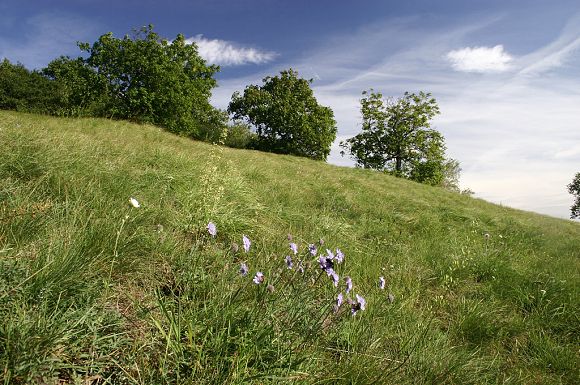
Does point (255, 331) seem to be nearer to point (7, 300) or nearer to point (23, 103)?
point (7, 300)

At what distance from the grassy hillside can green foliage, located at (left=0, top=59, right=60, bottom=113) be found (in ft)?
102

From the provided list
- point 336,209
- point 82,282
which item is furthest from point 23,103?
point 82,282

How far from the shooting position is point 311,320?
2191mm

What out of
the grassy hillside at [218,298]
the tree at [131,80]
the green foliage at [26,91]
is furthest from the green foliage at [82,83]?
the grassy hillside at [218,298]

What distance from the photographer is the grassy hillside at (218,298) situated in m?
1.67

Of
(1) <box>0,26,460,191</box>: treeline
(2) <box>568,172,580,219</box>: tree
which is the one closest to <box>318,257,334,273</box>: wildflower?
(1) <box>0,26,460,191</box>: treeline

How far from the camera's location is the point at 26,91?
28.9 meters

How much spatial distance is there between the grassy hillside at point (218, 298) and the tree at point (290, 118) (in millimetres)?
33068

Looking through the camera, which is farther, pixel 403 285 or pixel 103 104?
pixel 103 104

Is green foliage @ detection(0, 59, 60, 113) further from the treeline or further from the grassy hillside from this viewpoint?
the grassy hillside

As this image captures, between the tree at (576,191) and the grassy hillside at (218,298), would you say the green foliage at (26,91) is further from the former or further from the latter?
the tree at (576,191)

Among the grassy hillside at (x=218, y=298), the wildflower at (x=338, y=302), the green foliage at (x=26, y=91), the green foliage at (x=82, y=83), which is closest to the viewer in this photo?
the grassy hillside at (x=218, y=298)

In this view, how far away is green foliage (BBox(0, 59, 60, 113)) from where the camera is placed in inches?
1123

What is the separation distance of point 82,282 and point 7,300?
0.34 meters
